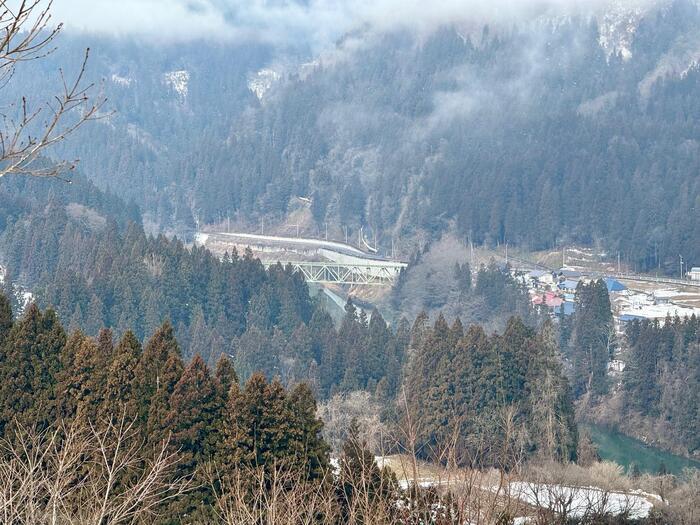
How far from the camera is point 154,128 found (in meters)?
149

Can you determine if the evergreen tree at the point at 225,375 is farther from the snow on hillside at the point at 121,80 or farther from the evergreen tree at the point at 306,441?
the snow on hillside at the point at 121,80

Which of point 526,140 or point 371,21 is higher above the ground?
point 371,21

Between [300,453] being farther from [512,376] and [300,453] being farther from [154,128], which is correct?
[154,128]

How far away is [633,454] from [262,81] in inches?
5284

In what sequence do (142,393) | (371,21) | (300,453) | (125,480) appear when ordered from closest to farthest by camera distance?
(125,480) → (300,453) → (142,393) → (371,21)

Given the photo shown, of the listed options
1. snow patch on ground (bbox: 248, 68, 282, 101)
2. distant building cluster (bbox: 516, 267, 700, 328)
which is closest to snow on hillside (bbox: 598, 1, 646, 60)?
snow patch on ground (bbox: 248, 68, 282, 101)

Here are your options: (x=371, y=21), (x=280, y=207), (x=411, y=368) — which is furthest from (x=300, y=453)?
(x=371, y=21)

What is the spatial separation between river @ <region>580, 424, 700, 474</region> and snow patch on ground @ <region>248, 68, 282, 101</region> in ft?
410

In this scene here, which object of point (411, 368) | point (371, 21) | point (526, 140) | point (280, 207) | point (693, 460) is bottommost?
point (693, 460)

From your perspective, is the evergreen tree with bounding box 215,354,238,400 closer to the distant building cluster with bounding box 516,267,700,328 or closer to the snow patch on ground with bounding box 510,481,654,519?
the snow patch on ground with bounding box 510,481,654,519

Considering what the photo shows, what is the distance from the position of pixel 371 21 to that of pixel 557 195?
63712 mm

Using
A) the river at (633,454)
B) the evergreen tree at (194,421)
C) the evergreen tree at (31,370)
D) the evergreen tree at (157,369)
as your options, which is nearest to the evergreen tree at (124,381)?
the evergreen tree at (157,369)

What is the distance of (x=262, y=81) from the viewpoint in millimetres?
166875

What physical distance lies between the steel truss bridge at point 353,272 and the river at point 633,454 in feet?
104
